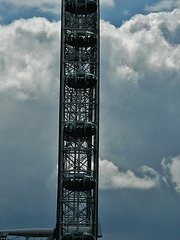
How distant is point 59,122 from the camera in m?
75.2

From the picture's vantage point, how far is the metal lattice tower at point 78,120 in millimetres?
73000

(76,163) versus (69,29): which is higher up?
(69,29)

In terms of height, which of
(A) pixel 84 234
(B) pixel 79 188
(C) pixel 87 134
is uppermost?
(C) pixel 87 134

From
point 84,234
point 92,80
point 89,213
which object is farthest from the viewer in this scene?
point 89,213

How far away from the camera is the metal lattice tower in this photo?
73.0 meters

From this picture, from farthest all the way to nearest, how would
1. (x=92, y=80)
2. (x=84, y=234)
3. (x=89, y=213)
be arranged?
(x=89, y=213), (x=92, y=80), (x=84, y=234)

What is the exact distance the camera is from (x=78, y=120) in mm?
73812

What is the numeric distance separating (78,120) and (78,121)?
0.58 metres

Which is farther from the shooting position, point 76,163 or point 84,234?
point 76,163

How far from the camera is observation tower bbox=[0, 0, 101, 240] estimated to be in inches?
2874

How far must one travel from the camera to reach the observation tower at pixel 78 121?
7300 centimetres

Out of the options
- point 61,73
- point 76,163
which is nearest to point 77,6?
point 61,73

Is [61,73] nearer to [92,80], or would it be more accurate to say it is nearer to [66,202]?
[92,80]

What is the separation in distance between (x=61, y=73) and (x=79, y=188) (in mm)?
16478
